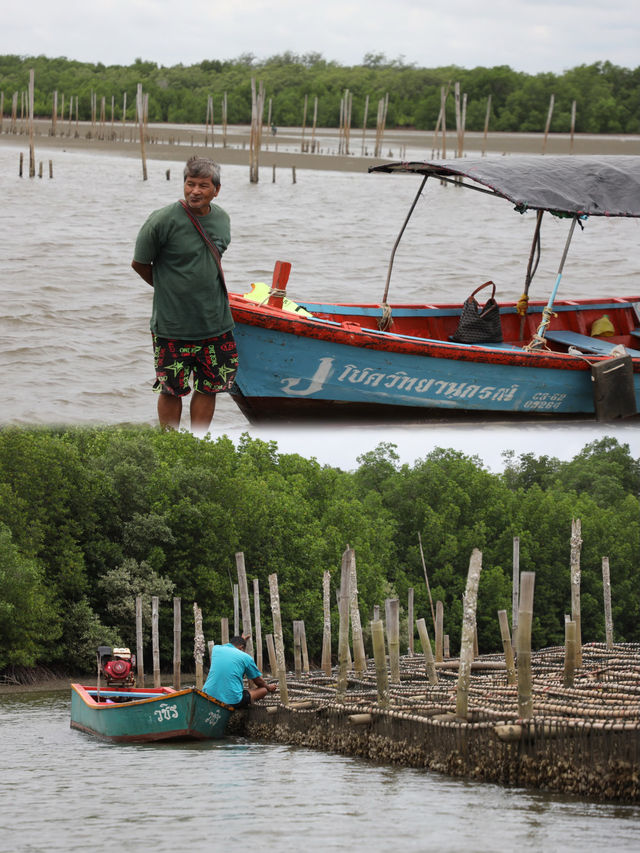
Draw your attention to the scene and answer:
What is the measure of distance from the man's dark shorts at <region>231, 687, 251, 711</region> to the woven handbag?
17.1ft

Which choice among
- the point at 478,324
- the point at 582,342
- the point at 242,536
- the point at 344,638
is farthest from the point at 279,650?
the point at 242,536

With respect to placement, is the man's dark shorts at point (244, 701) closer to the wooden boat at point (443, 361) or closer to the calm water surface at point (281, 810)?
the calm water surface at point (281, 810)

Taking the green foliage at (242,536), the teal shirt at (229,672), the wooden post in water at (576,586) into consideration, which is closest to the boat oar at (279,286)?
the teal shirt at (229,672)

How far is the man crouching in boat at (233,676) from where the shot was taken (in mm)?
13094

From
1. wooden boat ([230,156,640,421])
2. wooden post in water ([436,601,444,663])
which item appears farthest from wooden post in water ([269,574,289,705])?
wooden post in water ([436,601,444,663])

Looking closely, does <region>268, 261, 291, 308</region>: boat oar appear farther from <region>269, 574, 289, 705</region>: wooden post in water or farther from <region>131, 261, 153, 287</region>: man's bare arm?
<region>131, 261, 153, 287</region>: man's bare arm

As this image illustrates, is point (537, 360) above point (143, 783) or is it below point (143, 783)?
above

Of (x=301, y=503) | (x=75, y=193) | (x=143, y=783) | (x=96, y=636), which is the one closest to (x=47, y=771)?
(x=143, y=783)

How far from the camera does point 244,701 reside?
Answer: 44.9 feet

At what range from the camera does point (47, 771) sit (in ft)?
40.1

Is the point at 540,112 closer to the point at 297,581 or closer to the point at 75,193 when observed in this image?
the point at 75,193

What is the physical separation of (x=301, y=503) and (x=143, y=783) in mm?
25378

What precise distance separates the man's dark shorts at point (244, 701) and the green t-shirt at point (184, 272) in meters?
6.54

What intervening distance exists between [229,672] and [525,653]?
478cm
